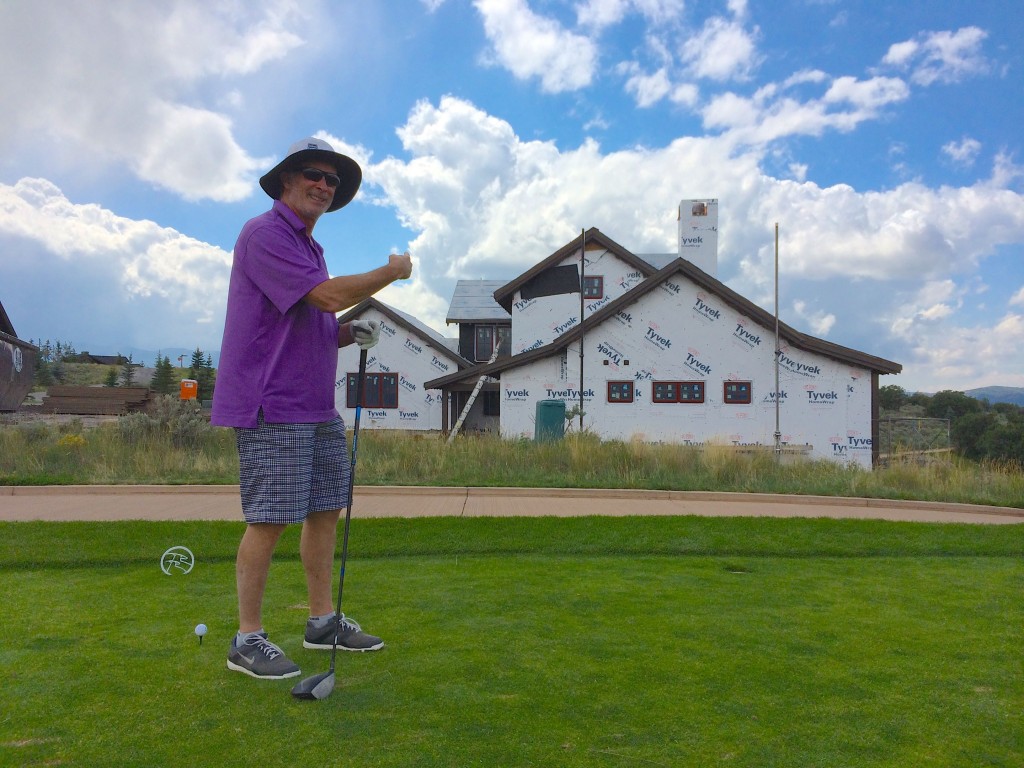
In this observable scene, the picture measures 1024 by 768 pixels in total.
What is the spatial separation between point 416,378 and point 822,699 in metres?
26.6

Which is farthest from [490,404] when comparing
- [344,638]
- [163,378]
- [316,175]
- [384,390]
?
[163,378]

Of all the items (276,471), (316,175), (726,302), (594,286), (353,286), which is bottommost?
(276,471)

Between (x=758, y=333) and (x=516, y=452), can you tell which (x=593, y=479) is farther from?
(x=758, y=333)

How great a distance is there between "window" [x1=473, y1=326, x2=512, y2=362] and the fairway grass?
962 inches

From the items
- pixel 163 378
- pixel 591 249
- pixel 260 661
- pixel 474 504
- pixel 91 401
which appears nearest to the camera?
pixel 260 661

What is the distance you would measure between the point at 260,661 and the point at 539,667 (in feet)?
3.41

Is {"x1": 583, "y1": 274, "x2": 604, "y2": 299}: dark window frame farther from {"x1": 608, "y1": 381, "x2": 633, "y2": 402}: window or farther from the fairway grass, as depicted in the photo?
the fairway grass

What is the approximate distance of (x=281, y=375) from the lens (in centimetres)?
300

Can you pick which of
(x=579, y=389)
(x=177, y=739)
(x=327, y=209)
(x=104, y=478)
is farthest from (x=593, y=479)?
(x=579, y=389)

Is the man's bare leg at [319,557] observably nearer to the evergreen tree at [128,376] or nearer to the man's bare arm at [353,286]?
the man's bare arm at [353,286]

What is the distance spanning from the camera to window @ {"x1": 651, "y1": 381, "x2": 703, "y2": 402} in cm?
2208

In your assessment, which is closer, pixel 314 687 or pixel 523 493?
pixel 314 687

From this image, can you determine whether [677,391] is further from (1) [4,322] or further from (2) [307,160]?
(1) [4,322]

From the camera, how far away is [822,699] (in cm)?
247
